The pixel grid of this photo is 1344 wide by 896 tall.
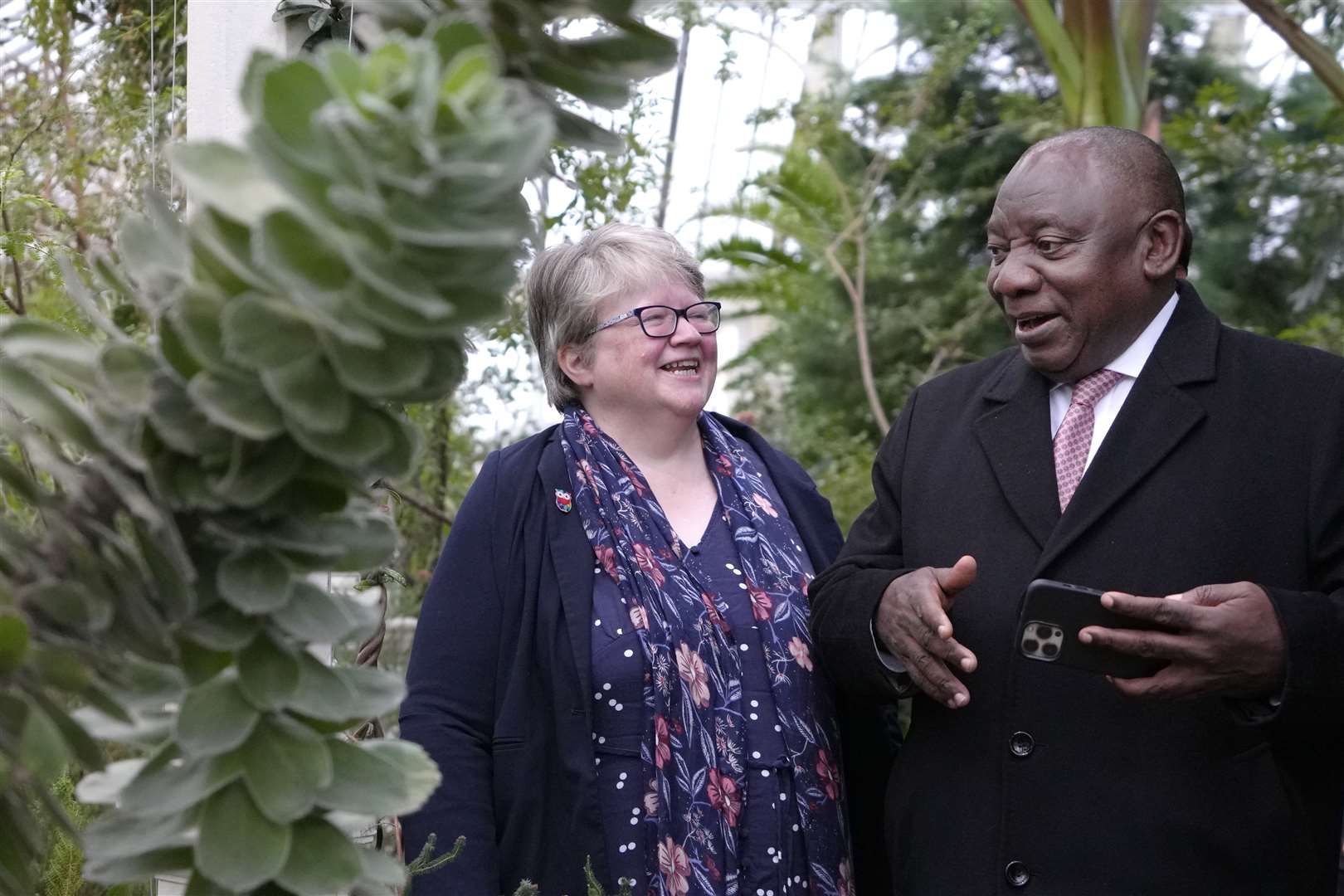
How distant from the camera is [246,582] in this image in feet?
2.00

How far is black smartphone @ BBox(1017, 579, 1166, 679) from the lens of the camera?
6.64 feet

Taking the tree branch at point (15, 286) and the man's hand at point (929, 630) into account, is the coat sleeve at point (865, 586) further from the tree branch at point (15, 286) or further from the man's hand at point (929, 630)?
the tree branch at point (15, 286)

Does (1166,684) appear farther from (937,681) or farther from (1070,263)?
(1070,263)

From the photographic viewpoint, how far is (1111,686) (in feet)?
7.32

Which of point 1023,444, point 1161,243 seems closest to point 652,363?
point 1023,444

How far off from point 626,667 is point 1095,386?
0.96m

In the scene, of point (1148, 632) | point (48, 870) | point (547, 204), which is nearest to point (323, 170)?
point (1148, 632)

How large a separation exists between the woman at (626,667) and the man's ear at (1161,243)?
2.83ft

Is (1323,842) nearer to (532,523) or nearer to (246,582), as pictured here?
(532,523)

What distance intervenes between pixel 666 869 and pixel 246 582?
1940 mm

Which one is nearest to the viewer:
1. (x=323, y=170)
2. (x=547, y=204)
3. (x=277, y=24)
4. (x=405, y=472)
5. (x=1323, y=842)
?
(x=323, y=170)

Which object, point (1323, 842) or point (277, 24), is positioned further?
point (1323, 842)

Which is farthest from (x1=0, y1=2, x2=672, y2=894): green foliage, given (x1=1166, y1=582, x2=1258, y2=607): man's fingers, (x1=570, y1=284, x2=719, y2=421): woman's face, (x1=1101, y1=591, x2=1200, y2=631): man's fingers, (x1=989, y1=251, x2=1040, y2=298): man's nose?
(x1=570, y1=284, x2=719, y2=421): woman's face

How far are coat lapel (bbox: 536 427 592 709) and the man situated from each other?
415 millimetres
